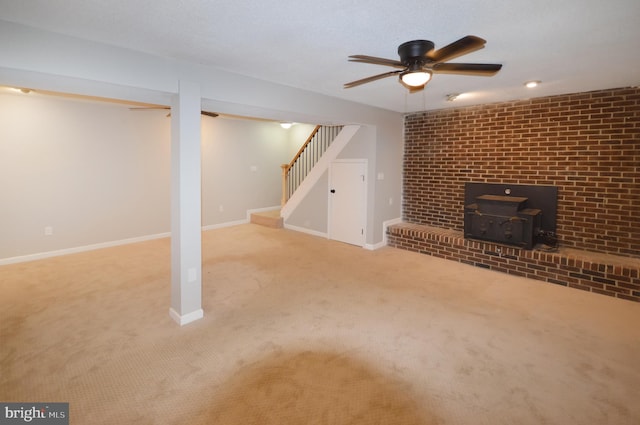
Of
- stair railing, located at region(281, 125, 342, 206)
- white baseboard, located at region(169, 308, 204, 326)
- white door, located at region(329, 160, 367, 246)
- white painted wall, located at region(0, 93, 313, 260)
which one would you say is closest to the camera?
white baseboard, located at region(169, 308, 204, 326)

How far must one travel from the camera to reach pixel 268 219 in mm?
7215

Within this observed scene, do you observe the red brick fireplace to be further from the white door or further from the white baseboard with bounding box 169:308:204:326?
the white baseboard with bounding box 169:308:204:326

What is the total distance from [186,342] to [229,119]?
219 inches

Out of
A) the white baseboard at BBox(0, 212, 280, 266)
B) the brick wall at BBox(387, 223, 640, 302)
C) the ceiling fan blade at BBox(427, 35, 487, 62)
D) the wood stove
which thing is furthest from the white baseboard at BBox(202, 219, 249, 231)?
the ceiling fan blade at BBox(427, 35, 487, 62)

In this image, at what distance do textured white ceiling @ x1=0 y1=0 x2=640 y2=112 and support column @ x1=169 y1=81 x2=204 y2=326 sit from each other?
0.44m

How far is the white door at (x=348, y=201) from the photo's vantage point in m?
5.57

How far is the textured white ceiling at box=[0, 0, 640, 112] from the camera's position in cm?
189

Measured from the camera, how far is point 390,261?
192 inches

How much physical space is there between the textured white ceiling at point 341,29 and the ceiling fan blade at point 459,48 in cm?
20

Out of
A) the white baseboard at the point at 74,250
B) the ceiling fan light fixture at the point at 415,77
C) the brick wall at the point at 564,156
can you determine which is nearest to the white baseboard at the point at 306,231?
the brick wall at the point at 564,156

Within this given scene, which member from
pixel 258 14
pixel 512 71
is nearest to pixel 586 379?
pixel 512 71

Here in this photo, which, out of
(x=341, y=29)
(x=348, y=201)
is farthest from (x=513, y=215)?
(x=341, y=29)

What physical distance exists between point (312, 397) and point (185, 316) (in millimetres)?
1562

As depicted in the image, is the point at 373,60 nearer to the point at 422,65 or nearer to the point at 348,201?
the point at 422,65
